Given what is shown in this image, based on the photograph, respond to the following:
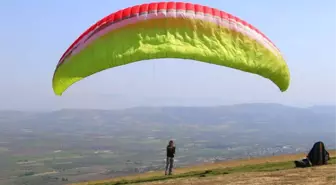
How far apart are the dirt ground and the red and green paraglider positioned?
22.5ft

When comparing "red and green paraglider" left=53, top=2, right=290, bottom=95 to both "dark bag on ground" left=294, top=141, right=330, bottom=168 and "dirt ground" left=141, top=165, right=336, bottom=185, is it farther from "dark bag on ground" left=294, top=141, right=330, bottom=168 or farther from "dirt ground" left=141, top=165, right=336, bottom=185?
"dark bag on ground" left=294, top=141, right=330, bottom=168

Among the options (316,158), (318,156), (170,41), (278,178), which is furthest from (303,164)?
(170,41)

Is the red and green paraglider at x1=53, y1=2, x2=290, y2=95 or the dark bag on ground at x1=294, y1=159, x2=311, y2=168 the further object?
the dark bag on ground at x1=294, y1=159, x2=311, y2=168

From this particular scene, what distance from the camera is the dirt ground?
18.2m

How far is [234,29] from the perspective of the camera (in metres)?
12.5

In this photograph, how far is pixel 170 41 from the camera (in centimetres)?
1248

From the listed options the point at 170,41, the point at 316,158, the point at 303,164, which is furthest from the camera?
the point at 316,158

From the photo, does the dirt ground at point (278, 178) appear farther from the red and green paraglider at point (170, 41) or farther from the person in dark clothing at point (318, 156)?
the red and green paraglider at point (170, 41)

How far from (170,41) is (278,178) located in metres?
9.14

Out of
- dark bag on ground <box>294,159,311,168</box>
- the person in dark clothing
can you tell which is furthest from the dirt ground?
dark bag on ground <box>294,159,311,168</box>

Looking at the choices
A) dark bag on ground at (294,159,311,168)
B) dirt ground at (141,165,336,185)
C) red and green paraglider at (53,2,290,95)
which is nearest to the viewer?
red and green paraglider at (53,2,290,95)

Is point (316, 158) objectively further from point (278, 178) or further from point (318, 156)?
point (278, 178)

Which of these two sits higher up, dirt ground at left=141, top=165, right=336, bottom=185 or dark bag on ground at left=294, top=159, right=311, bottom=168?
dark bag on ground at left=294, top=159, right=311, bottom=168

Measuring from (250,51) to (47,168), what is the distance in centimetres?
15278
